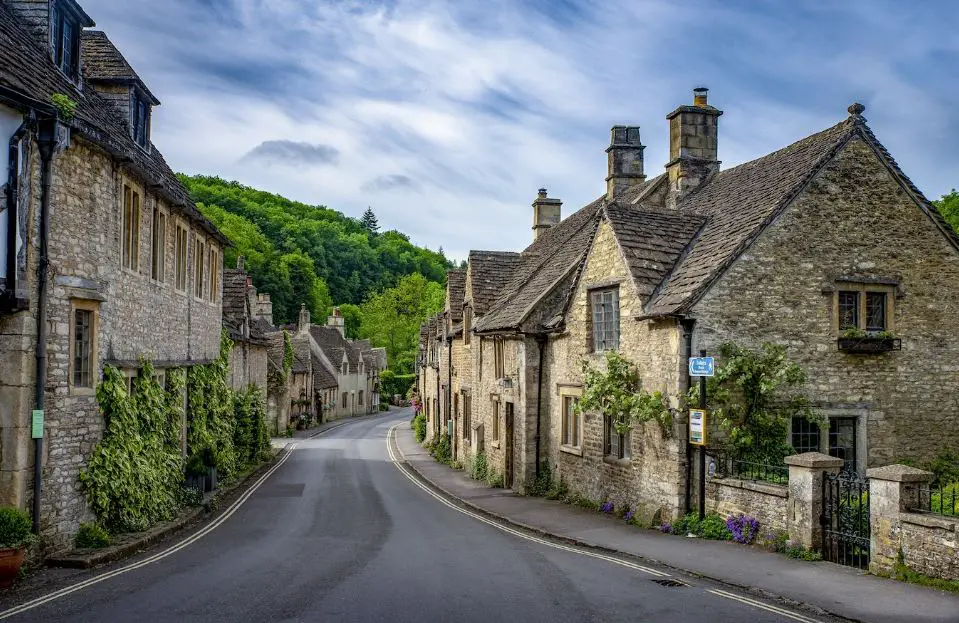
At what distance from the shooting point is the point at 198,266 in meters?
23.7

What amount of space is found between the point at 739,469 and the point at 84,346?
1229 centimetres

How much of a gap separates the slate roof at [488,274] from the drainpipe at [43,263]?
18739 mm

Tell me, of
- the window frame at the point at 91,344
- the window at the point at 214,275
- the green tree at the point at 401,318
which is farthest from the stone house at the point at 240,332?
the green tree at the point at 401,318

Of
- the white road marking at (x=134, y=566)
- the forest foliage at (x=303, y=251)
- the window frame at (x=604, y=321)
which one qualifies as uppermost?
the forest foliage at (x=303, y=251)

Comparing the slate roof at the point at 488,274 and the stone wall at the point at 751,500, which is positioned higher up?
the slate roof at the point at 488,274

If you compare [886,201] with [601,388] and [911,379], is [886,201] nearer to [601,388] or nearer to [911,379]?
[911,379]

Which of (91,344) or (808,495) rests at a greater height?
(91,344)

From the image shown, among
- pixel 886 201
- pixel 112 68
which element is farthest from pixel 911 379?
pixel 112 68

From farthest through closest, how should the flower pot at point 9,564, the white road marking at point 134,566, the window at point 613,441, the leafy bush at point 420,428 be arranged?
the leafy bush at point 420,428, the window at point 613,441, the flower pot at point 9,564, the white road marking at point 134,566

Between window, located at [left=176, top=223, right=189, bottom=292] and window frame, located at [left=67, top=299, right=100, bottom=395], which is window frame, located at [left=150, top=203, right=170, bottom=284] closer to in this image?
window, located at [left=176, top=223, right=189, bottom=292]

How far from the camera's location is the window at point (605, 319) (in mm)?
19047

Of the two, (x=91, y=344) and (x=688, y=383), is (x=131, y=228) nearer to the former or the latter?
(x=91, y=344)

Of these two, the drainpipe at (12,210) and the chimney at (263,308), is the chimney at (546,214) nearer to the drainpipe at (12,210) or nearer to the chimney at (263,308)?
the chimney at (263,308)

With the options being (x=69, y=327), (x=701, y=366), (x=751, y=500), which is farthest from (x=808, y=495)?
(x=69, y=327)
